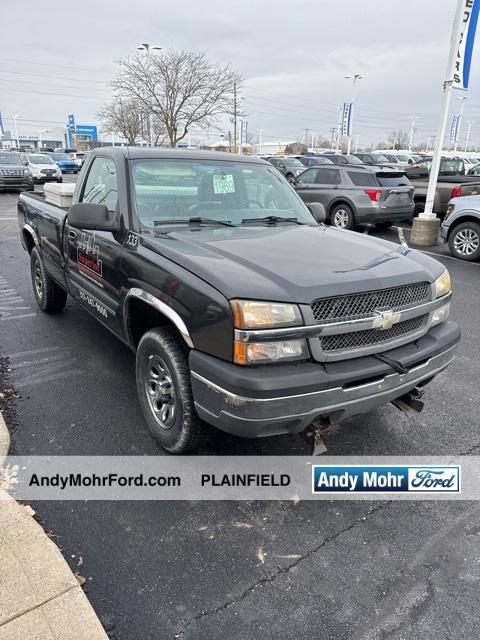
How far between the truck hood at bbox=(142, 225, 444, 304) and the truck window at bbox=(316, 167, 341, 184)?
925 cm

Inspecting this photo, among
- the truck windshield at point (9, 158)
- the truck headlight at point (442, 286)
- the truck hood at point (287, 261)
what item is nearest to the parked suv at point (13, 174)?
the truck windshield at point (9, 158)

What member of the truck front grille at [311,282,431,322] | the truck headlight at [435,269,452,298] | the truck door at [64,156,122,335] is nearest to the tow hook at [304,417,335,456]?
the truck front grille at [311,282,431,322]

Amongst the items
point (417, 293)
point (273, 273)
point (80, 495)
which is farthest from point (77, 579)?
point (417, 293)

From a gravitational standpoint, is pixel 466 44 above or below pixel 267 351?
above

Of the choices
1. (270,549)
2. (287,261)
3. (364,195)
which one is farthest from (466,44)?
(270,549)

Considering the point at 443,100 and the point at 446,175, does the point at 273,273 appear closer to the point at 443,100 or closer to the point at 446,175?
the point at 443,100

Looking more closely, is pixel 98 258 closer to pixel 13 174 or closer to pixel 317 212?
pixel 317 212

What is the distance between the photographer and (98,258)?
3684mm

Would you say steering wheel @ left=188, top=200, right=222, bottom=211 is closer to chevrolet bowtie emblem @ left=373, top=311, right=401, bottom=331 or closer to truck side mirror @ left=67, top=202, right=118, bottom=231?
truck side mirror @ left=67, top=202, right=118, bottom=231

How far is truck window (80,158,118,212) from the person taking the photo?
3.70 m

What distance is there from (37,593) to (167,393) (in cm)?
125

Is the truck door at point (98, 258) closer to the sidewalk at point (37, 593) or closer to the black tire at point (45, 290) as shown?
the black tire at point (45, 290)

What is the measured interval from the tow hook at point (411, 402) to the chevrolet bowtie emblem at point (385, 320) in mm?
584

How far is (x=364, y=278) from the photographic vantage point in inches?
104
